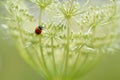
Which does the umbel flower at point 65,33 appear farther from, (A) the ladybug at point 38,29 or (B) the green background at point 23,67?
(B) the green background at point 23,67

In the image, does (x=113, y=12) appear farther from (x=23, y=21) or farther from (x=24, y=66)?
(x=24, y=66)

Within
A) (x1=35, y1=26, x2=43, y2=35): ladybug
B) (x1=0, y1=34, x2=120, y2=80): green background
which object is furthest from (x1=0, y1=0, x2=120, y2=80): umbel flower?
(x1=0, y1=34, x2=120, y2=80): green background

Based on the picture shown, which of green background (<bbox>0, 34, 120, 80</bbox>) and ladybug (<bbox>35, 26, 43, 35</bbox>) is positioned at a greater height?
ladybug (<bbox>35, 26, 43, 35</bbox>)

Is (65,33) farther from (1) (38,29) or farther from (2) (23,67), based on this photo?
(2) (23,67)

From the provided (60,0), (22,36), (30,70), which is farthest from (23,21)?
(30,70)

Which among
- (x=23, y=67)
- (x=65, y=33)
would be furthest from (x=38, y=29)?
(x=23, y=67)

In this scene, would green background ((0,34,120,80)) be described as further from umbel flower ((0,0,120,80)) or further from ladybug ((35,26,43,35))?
ladybug ((35,26,43,35))

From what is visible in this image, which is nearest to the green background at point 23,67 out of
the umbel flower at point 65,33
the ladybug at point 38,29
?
the umbel flower at point 65,33

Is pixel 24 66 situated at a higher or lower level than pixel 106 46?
lower
